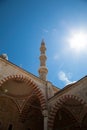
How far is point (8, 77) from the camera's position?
1070cm

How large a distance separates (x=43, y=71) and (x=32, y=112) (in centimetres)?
377

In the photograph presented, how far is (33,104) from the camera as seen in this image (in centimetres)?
1355

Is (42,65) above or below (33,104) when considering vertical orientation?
above

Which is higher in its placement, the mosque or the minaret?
the minaret

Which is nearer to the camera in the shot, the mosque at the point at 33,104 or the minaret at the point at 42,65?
the mosque at the point at 33,104

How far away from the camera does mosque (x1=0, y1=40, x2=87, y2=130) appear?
1104 cm

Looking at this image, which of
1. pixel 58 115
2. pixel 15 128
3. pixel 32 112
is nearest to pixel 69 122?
pixel 58 115

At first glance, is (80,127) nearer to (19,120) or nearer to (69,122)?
(69,122)

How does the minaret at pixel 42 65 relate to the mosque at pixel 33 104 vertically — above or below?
above

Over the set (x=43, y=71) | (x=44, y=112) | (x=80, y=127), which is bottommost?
(x=80, y=127)

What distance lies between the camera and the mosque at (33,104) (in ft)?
36.2

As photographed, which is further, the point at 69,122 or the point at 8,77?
the point at 69,122

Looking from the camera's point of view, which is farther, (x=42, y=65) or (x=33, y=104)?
(x=42, y=65)

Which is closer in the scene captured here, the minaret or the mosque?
the mosque
